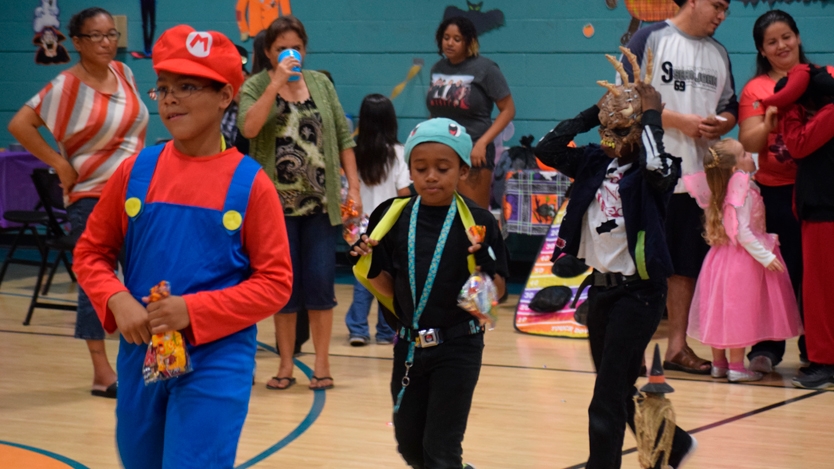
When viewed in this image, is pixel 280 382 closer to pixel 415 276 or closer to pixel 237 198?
pixel 415 276

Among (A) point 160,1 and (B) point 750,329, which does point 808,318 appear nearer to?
(B) point 750,329

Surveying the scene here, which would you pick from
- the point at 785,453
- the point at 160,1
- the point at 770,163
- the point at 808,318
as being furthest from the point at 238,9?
the point at 785,453

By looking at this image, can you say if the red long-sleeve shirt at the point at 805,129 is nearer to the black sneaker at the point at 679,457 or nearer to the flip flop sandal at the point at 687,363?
the flip flop sandal at the point at 687,363

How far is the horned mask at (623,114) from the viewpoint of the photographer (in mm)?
3627

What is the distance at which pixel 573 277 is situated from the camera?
750cm

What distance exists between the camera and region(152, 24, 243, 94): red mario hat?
2449mm

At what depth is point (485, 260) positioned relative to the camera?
316 cm

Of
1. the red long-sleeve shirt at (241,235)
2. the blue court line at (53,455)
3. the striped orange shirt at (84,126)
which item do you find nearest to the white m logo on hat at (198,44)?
the red long-sleeve shirt at (241,235)

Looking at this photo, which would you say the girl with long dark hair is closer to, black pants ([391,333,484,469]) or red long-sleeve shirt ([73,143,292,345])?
black pants ([391,333,484,469])

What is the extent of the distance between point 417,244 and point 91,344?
2.78m

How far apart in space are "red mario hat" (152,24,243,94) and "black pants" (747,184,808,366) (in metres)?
4.32

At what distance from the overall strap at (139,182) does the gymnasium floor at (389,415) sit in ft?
6.15

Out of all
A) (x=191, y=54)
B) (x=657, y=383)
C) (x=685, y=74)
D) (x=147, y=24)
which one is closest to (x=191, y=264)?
(x=191, y=54)

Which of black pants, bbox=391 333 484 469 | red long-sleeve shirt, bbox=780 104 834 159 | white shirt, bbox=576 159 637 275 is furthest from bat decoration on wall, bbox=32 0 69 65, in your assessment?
black pants, bbox=391 333 484 469
